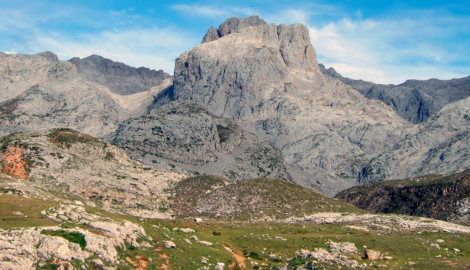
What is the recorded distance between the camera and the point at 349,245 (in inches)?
2670

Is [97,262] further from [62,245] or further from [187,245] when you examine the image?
[187,245]

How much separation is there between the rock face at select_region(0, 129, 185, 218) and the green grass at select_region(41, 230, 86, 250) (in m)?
58.0

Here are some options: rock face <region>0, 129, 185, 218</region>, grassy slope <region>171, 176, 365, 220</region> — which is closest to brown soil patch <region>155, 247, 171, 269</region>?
rock face <region>0, 129, 185, 218</region>

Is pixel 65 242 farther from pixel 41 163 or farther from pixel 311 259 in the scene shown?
pixel 41 163

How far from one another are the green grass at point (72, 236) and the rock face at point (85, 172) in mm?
58007

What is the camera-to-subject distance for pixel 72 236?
156ft

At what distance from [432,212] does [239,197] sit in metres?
75.2

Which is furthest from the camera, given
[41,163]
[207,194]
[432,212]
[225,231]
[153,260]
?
[432,212]

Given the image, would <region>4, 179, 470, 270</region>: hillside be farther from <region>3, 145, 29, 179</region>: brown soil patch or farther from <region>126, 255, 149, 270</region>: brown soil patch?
<region>3, 145, 29, 179</region>: brown soil patch

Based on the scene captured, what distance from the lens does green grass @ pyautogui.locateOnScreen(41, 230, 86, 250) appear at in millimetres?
47094

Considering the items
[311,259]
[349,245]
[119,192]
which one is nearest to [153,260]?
[311,259]

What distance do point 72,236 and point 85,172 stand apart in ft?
248

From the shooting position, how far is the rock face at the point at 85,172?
11238 centimetres

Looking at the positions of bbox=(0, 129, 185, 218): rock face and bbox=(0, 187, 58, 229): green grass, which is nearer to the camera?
bbox=(0, 187, 58, 229): green grass
